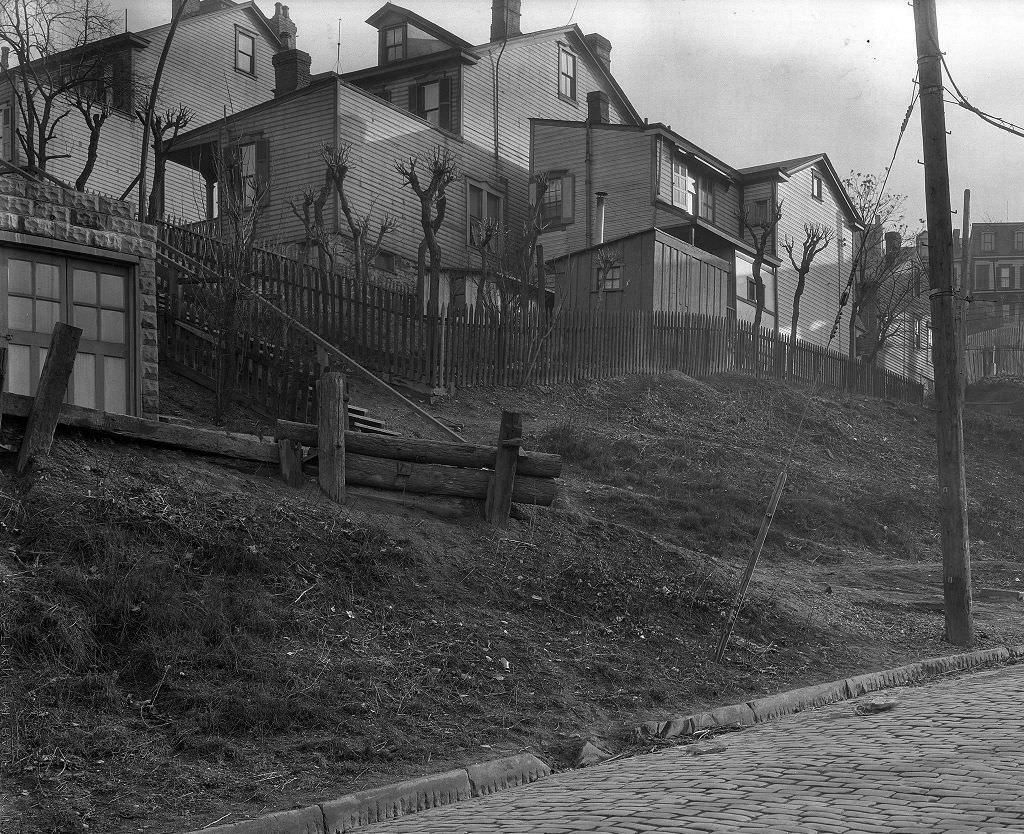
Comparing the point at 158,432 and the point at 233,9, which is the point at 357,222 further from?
the point at 158,432

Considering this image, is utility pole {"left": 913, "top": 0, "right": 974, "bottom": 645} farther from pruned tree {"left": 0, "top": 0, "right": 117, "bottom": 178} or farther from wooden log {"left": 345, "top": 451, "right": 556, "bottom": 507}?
pruned tree {"left": 0, "top": 0, "right": 117, "bottom": 178}

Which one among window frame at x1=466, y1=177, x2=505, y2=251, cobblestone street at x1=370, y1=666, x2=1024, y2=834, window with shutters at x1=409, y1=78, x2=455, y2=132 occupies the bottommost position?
cobblestone street at x1=370, y1=666, x2=1024, y2=834

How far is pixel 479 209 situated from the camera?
38062mm

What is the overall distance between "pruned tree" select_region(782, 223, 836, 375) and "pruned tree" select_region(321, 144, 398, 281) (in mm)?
11648

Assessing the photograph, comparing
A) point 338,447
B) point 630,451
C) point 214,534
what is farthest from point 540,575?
point 630,451

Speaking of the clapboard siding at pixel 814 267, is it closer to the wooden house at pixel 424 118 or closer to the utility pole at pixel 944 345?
the wooden house at pixel 424 118

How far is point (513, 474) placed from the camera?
12141 millimetres

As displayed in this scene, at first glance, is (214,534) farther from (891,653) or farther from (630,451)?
(630,451)

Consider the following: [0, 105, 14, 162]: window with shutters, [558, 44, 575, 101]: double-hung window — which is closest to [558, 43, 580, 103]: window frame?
[558, 44, 575, 101]: double-hung window

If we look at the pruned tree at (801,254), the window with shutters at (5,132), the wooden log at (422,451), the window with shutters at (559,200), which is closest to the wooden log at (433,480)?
the wooden log at (422,451)

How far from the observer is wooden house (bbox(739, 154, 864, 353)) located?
40.9m

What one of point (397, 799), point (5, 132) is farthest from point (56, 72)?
point (397, 799)

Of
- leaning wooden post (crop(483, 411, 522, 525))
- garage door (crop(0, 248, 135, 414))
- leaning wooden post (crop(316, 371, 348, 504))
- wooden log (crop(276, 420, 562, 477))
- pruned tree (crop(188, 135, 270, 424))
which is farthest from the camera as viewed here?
pruned tree (crop(188, 135, 270, 424))

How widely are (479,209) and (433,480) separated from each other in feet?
88.6
